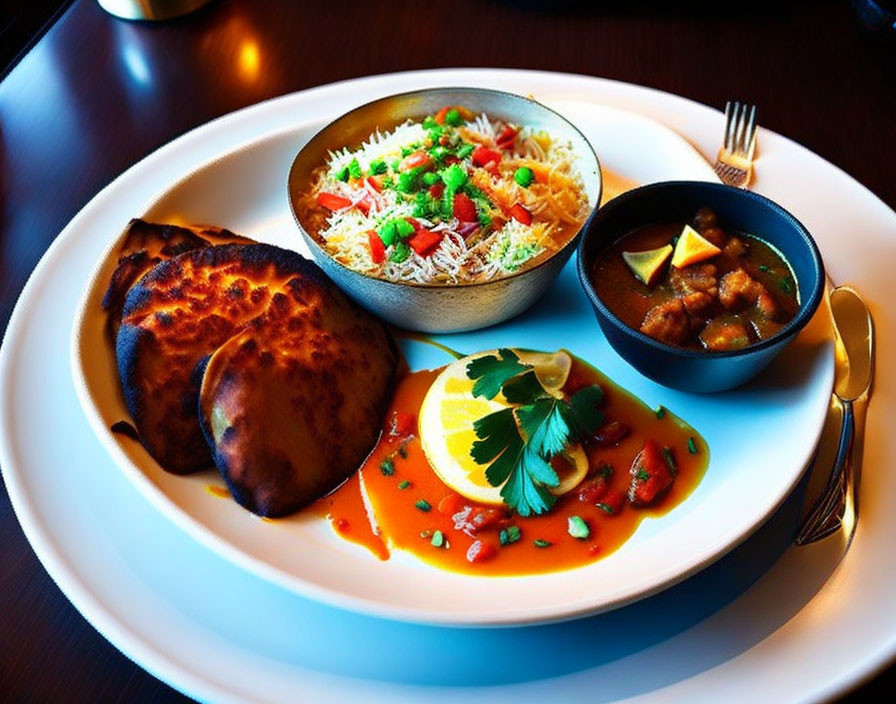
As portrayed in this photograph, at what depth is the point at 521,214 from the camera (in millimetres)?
2727

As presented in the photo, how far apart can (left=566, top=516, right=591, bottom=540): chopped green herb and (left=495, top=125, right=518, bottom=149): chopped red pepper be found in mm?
1431

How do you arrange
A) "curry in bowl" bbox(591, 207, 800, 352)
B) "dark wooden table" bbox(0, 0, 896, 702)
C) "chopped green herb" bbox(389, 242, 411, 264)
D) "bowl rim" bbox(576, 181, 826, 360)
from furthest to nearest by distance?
"dark wooden table" bbox(0, 0, 896, 702) → "chopped green herb" bbox(389, 242, 411, 264) → "curry in bowl" bbox(591, 207, 800, 352) → "bowl rim" bbox(576, 181, 826, 360)

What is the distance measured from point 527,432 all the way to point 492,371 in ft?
0.76

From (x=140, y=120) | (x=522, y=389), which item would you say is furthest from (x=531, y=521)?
(x=140, y=120)

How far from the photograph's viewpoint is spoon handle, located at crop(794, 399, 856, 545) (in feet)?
6.71

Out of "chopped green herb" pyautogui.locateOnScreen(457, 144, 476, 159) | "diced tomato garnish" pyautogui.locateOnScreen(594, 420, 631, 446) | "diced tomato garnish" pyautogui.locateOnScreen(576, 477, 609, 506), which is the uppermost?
"chopped green herb" pyautogui.locateOnScreen(457, 144, 476, 159)

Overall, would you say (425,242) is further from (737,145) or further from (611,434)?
(737,145)

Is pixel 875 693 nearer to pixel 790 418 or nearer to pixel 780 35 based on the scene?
pixel 790 418

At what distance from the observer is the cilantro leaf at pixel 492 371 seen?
2.36 metres

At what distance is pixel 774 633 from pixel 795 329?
0.74 m

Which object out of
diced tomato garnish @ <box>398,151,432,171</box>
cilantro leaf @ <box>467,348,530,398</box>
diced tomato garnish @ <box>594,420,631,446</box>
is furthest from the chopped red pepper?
diced tomato garnish @ <box>594,420,631,446</box>

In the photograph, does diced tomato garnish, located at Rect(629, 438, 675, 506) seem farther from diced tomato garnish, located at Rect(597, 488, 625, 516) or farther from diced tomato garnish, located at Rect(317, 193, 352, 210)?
diced tomato garnish, located at Rect(317, 193, 352, 210)

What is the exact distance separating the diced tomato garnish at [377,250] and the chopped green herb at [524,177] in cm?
52

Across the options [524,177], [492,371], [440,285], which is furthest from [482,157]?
[492,371]
